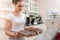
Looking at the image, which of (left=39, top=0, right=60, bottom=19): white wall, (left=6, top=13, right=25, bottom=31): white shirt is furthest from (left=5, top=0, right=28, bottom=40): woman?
(left=39, top=0, right=60, bottom=19): white wall

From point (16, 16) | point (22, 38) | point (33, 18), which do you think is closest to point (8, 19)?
point (16, 16)

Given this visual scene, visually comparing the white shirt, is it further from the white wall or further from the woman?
the white wall

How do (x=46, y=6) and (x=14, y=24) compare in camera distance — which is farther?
(x=46, y=6)

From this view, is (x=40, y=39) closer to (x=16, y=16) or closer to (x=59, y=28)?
(x=59, y=28)

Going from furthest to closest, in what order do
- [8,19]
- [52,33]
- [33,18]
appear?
1. [52,33]
2. [33,18]
3. [8,19]

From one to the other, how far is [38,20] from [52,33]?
56 cm

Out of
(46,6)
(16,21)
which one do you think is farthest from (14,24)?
(46,6)

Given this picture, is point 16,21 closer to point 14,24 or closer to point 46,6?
point 14,24

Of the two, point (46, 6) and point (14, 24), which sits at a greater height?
point (46, 6)

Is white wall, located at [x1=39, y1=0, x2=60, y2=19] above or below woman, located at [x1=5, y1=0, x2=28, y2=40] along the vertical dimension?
above

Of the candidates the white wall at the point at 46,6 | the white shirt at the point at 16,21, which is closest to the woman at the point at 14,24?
the white shirt at the point at 16,21

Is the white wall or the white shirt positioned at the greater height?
the white wall

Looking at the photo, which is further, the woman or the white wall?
the white wall

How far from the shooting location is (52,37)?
341cm
